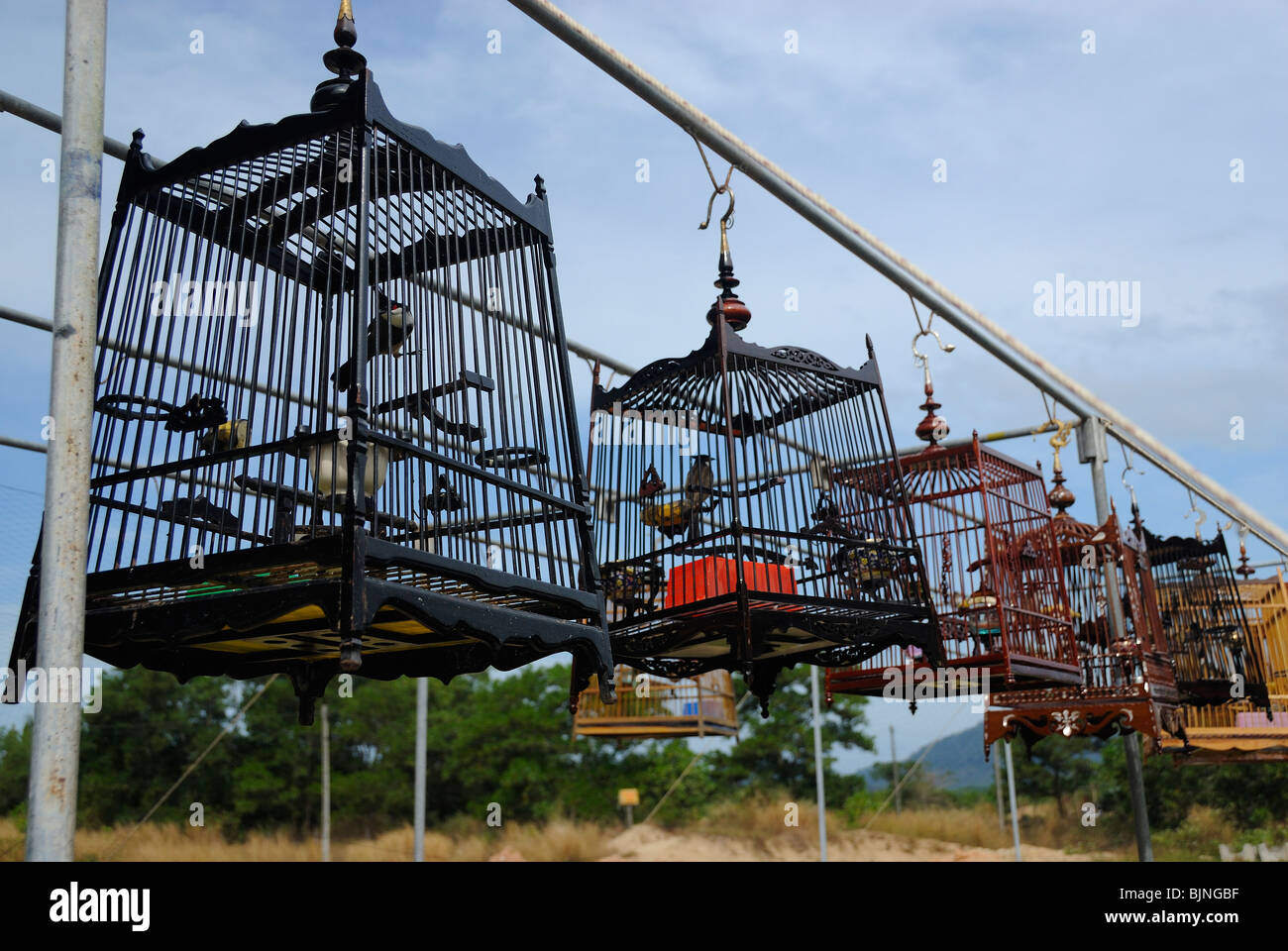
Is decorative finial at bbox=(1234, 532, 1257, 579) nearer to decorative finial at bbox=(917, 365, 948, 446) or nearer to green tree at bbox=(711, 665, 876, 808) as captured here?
decorative finial at bbox=(917, 365, 948, 446)

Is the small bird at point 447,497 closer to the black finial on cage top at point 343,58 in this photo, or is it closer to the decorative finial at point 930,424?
the black finial on cage top at point 343,58

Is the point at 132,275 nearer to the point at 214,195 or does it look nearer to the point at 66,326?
the point at 214,195

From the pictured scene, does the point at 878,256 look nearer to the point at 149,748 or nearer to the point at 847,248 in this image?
the point at 847,248

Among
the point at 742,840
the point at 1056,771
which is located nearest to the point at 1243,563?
the point at 742,840

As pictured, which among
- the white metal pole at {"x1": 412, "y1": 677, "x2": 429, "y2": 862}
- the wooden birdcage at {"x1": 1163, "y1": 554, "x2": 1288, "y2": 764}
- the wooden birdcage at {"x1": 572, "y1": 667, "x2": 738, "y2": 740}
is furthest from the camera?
the wooden birdcage at {"x1": 572, "y1": 667, "x2": 738, "y2": 740}

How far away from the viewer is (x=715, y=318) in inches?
222

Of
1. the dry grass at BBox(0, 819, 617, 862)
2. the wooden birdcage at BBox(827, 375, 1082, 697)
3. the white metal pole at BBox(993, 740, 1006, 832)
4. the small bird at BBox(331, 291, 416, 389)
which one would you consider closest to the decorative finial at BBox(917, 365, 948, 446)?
the wooden birdcage at BBox(827, 375, 1082, 697)

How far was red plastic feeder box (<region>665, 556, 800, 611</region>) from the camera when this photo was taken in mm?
5090

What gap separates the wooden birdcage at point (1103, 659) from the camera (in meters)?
7.44

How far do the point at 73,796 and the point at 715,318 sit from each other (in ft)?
11.4

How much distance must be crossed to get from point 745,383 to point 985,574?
2.41m

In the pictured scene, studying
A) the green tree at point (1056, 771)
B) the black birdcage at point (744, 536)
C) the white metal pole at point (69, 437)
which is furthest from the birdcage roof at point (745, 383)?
the green tree at point (1056, 771)

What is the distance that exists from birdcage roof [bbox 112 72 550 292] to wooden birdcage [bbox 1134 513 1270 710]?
651 cm

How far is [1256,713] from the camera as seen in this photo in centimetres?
1031
